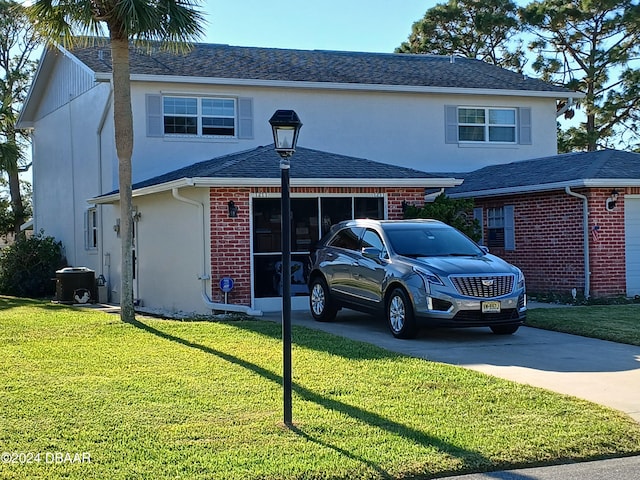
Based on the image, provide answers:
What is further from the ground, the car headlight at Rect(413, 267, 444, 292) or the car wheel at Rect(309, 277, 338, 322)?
the car headlight at Rect(413, 267, 444, 292)

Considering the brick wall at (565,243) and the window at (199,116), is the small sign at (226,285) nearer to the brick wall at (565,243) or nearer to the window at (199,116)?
the window at (199,116)

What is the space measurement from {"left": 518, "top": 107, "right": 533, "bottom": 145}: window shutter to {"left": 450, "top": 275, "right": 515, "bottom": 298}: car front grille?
1264 cm

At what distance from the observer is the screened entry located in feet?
52.4

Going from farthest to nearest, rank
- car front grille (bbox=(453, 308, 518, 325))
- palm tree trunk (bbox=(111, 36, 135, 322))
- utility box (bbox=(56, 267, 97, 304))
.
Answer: utility box (bbox=(56, 267, 97, 304)), palm tree trunk (bbox=(111, 36, 135, 322)), car front grille (bbox=(453, 308, 518, 325))

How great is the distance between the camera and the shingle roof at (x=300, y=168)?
15.7 meters

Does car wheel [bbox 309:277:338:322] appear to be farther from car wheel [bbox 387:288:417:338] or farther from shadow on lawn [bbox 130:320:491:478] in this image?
shadow on lawn [bbox 130:320:491:478]

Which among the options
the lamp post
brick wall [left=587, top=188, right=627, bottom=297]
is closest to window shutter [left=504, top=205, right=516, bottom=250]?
brick wall [left=587, top=188, right=627, bottom=297]

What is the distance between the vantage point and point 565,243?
59.1ft

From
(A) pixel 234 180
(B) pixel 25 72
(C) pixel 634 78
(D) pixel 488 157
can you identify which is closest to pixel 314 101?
(D) pixel 488 157

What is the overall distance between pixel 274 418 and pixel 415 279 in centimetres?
501

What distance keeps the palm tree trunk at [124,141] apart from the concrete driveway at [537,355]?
10.1 ft

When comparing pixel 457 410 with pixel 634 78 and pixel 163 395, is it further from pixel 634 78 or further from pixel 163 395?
pixel 634 78

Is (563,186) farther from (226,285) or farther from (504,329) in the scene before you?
(226,285)

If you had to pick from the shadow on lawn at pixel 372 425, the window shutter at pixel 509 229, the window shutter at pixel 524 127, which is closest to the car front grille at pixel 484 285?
the shadow on lawn at pixel 372 425
